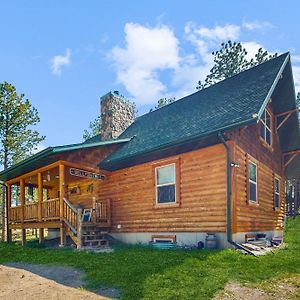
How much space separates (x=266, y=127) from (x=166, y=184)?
246 inches

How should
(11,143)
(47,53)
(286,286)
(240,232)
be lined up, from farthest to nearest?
(11,143) < (47,53) < (240,232) < (286,286)

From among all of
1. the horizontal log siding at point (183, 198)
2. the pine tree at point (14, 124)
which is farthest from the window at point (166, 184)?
the pine tree at point (14, 124)

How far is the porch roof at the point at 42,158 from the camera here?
13.3 m

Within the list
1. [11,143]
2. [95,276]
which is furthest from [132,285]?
[11,143]

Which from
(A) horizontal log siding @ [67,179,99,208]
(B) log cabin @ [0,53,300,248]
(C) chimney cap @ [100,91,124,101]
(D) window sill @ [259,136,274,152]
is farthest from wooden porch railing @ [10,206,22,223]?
(D) window sill @ [259,136,274,152]

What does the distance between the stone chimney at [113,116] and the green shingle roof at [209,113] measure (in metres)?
1.88

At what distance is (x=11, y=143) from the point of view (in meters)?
30.1

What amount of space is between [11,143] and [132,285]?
85.6 ft

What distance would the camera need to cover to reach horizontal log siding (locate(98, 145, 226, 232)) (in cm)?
1166

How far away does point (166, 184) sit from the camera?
13.5 meters

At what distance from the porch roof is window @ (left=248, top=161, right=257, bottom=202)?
6.54 m

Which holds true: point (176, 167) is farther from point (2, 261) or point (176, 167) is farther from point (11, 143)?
point (11, 143)

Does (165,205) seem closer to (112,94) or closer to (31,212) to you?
(31,212)

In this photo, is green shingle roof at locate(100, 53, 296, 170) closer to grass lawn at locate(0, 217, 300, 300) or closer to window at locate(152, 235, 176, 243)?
window at locate(152, 235, 176, 243)
